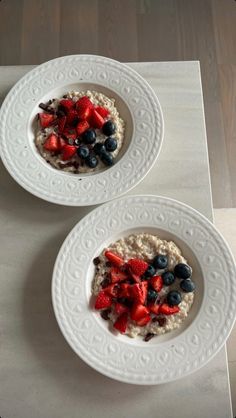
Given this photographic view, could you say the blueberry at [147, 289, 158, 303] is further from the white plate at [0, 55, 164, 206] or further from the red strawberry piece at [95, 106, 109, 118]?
the red strawberry piece at [95, 106, 109, 118]

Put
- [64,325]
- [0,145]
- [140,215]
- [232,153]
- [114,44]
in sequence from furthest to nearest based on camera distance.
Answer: [114,44] < [232,153] < [0,145] < [140,215] < [64,325]

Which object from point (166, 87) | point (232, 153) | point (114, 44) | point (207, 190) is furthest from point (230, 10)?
point (207, 190)

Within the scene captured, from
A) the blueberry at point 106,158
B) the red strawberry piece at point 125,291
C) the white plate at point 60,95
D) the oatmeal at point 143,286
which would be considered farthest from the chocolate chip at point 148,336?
the blueberry at point 106,158

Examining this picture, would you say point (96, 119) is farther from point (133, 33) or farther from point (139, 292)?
point (133, 33)

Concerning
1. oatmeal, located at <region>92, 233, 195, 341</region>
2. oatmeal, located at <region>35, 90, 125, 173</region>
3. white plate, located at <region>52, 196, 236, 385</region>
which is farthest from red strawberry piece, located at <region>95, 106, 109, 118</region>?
oatmeal, located at <region>92, 233, 195, 341</region>

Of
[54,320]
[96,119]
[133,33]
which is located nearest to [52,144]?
[96,119]

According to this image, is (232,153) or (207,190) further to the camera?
(232,153)

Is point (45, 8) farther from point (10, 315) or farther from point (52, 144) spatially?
point (10, 315)
